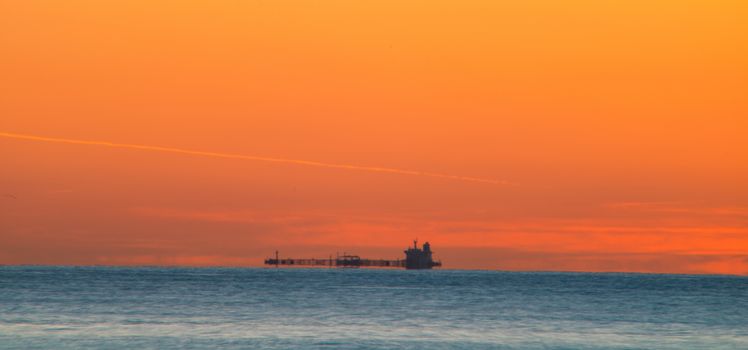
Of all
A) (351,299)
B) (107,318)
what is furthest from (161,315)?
(351,299)

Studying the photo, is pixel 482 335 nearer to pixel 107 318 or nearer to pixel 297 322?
pixel 297 322

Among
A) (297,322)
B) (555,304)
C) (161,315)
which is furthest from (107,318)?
(555,304)

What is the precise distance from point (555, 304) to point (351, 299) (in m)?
19.4

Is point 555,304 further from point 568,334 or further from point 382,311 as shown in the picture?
point 568,334

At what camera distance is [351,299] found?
351 ft

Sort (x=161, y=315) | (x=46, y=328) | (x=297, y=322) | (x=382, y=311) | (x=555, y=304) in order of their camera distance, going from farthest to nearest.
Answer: (x=555, y=304) < (x=382, y=311) < (x=161, y=315) < (x=297, y=322) < (x=46, y=328)

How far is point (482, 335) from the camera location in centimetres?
6419

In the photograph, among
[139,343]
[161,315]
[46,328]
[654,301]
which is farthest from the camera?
[654,301]

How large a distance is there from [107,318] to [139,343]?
18.6 metres

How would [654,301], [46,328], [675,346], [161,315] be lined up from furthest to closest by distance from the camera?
[654,301]
[161,315]
[46,328]
[675,346]

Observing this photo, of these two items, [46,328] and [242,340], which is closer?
[242,340]

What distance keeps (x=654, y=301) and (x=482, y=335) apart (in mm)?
56881

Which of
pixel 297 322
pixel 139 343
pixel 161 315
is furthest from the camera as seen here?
pixel 161 315

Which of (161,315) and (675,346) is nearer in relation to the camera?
(675,346)
